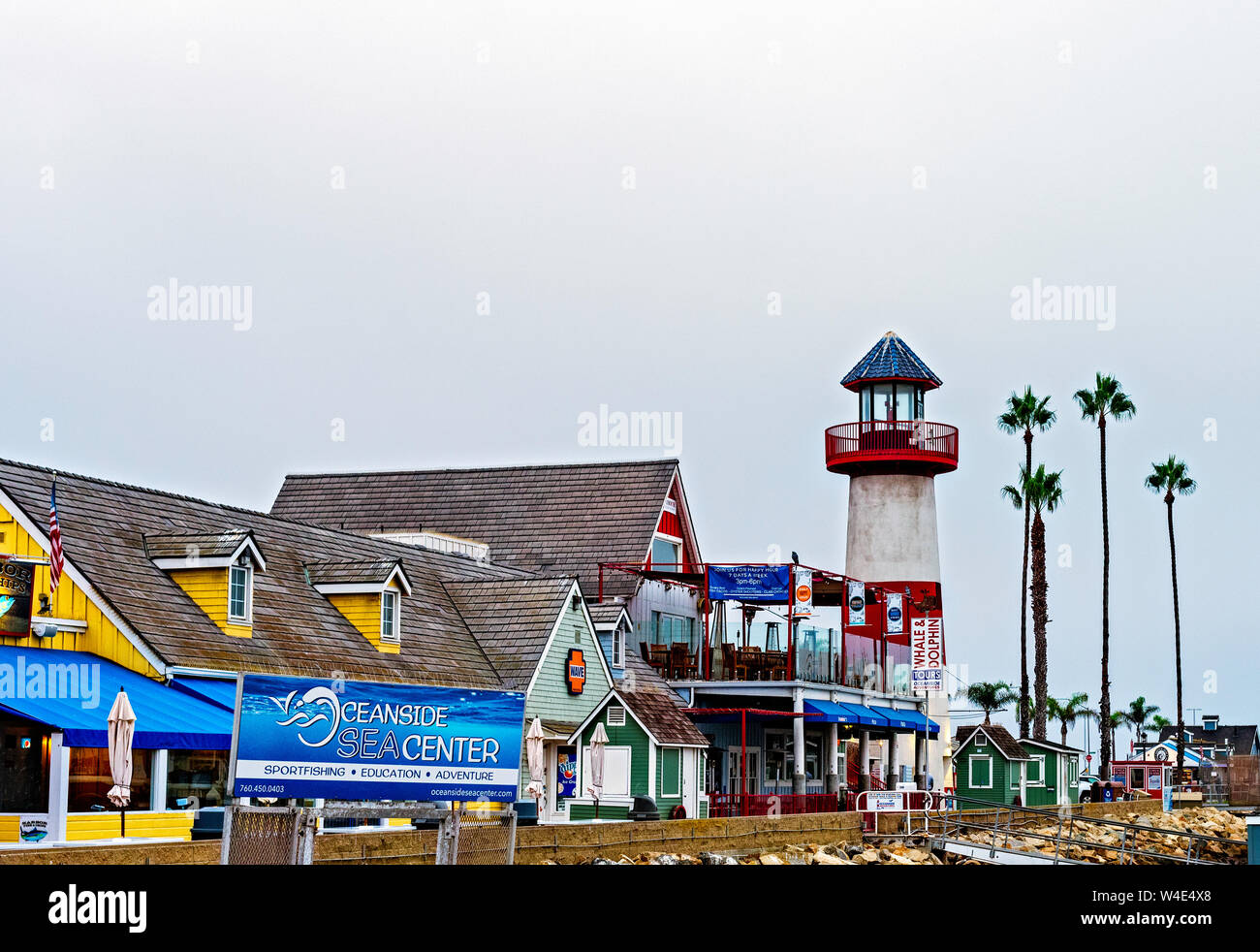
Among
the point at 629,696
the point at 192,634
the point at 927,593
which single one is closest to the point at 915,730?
the point at 927,593

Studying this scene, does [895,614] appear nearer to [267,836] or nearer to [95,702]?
[95,702]

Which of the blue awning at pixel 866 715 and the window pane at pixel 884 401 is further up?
the window pane at pixel 884 401

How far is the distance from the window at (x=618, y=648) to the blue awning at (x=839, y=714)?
5015 mm

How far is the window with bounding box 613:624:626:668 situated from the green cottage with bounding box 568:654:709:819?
2180 mm

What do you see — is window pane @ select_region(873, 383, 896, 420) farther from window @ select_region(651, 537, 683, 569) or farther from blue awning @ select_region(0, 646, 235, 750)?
blue awning @ select_region(0, 646, 235, 750)

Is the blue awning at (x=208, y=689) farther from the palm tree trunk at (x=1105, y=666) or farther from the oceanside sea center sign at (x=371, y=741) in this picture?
the palm tree trunk at (x=1105, y=666)

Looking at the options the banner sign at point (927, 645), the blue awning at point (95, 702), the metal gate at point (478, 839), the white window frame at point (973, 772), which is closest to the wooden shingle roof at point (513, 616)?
the banner sign at point (927, 645)

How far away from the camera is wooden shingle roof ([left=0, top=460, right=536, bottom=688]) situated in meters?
30.2

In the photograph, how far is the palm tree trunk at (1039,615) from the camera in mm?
80188

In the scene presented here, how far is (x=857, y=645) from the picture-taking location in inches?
2035

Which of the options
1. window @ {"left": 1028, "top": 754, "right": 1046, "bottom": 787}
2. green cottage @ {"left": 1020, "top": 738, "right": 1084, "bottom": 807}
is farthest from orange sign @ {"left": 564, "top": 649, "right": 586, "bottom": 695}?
window @ {"left": 1028, "top": 754, "right": 1046, "bottom": 787}

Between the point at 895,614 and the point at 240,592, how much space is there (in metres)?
24.6

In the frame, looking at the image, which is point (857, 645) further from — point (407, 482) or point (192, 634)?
point (192, 634)
